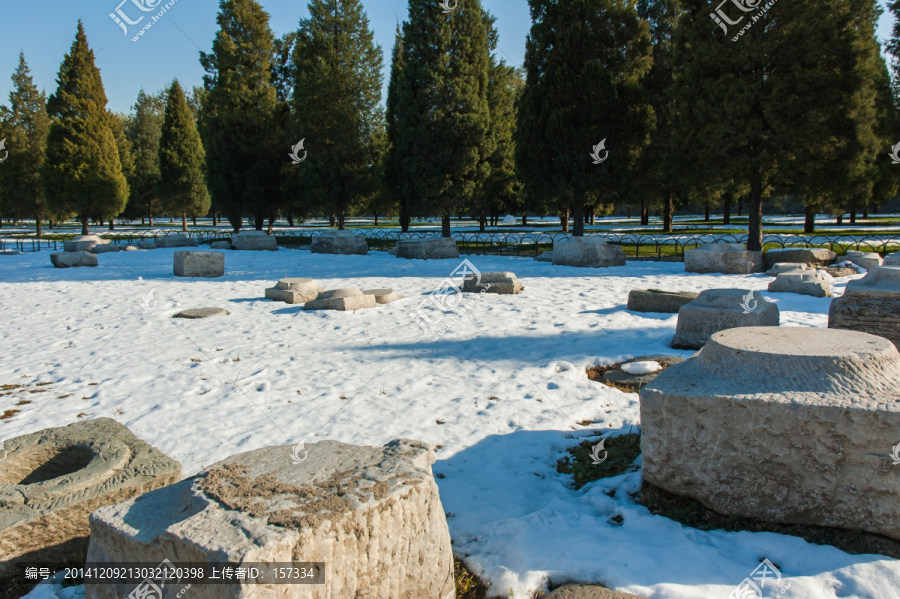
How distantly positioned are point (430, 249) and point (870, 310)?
1458 centimetres

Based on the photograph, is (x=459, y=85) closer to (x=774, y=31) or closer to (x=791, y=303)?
(x=774, y=31)

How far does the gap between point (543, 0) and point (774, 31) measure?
27.7 feet

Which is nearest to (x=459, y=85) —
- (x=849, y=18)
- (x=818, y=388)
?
(x=849, y=18)

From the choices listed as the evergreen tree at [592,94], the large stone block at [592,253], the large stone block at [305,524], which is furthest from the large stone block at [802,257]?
the large stone block at [305,524]

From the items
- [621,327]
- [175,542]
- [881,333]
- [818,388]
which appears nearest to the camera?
[175,542]

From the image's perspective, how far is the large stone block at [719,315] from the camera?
6867 millimetres

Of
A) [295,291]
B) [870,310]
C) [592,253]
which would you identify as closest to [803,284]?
[870,310]

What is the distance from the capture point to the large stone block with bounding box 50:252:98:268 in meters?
17.1

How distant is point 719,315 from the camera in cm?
708

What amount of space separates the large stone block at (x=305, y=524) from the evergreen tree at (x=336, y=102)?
2472cm

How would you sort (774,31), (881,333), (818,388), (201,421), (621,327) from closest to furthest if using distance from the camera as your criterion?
(818,388) < (201,421) < (881,333) < (621,327) < (774,31)

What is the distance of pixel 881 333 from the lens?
5801mm

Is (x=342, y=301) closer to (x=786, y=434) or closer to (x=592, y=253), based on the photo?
(x=786, y=434)

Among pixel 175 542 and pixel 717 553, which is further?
pixel 717 553
